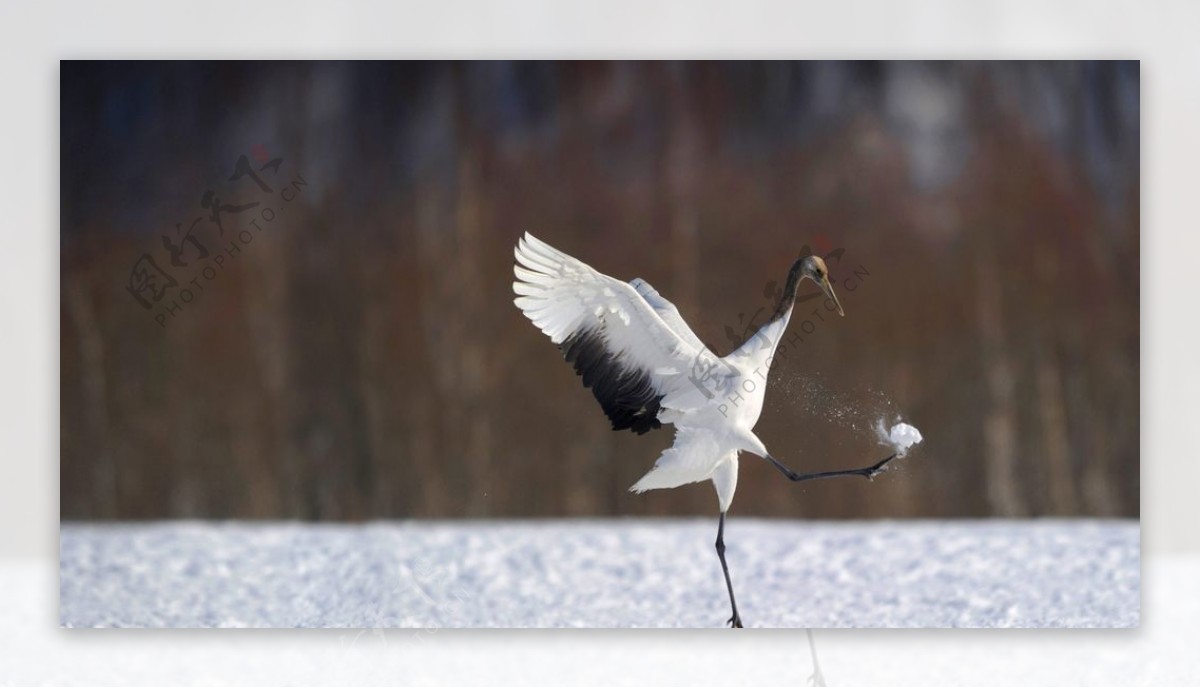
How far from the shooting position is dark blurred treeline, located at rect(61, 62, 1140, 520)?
3.85 meters

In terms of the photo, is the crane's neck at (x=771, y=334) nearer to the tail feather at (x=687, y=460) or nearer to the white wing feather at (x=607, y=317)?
the white wing feather at (x=607, y=317)

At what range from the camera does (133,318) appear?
152 inches

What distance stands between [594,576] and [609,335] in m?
0.67

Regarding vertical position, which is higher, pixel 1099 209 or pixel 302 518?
pixel 1099 209

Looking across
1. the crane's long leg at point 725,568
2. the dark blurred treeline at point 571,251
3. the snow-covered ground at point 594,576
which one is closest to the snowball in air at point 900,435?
the dark blurred treeline at point 571,251

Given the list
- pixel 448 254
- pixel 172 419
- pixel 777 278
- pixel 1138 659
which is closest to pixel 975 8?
pixel 777 278

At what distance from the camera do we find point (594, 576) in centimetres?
391

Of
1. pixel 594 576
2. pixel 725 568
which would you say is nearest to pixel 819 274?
pixel 725 568

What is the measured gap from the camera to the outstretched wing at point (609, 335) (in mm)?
3734

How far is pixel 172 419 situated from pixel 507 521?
0.94 metres

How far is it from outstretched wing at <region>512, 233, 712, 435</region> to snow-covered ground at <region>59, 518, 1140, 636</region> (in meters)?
0.35

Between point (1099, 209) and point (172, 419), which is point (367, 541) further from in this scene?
point (1099, 209)

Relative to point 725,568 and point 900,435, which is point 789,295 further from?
point 725,568

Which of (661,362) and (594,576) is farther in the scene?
(594,576)
